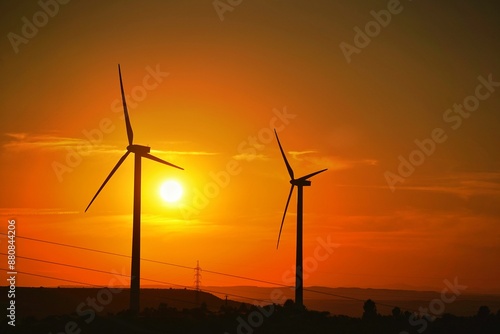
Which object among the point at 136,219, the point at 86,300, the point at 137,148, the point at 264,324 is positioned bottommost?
the point at 86,300

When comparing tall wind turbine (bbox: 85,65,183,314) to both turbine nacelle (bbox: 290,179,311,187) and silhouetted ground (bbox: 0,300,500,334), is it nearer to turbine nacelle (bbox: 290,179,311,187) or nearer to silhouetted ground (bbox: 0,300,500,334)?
silhouetted ground (bbox: 0,300,500,334)

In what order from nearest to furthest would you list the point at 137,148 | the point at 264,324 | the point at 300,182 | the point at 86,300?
the point at 264,324 < the point at 137,148 < the point at 300,182 < the point at 86,300

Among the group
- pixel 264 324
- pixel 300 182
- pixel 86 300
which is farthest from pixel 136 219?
pixel 86 300

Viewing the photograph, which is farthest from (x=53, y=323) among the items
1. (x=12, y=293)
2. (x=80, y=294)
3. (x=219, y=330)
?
(x=80, y=294)

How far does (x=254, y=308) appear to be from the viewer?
7856cm

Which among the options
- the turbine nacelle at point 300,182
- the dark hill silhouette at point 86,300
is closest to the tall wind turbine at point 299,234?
the turbine nacelle at point 300,182

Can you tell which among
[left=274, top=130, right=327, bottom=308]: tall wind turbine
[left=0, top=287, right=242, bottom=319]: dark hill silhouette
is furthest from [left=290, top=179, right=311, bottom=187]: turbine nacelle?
[left=0, top=287, right=242, bottom=319]: dark hill silhouette

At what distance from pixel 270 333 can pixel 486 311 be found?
61.7 feet

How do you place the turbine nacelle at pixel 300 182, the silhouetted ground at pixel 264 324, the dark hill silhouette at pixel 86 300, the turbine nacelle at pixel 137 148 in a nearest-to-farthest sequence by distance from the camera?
the silhouetted ground at pixel 264 324 < the turbine nacelle at pixel 137 148 < the turbine nacelle at pixel 300 182 < the dark hill silhouette at pixel 86 300

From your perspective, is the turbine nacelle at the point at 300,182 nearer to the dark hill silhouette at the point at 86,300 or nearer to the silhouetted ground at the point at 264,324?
the silhouetted ground at the point at 264,324

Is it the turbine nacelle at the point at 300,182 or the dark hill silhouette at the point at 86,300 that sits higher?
the turbine nacelle at the point at 300,182

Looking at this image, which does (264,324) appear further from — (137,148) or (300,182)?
(300,182)

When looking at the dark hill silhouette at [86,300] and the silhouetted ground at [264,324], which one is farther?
the dark hill silhouette at [86,300]

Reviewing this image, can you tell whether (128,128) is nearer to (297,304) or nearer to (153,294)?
(297,304)
